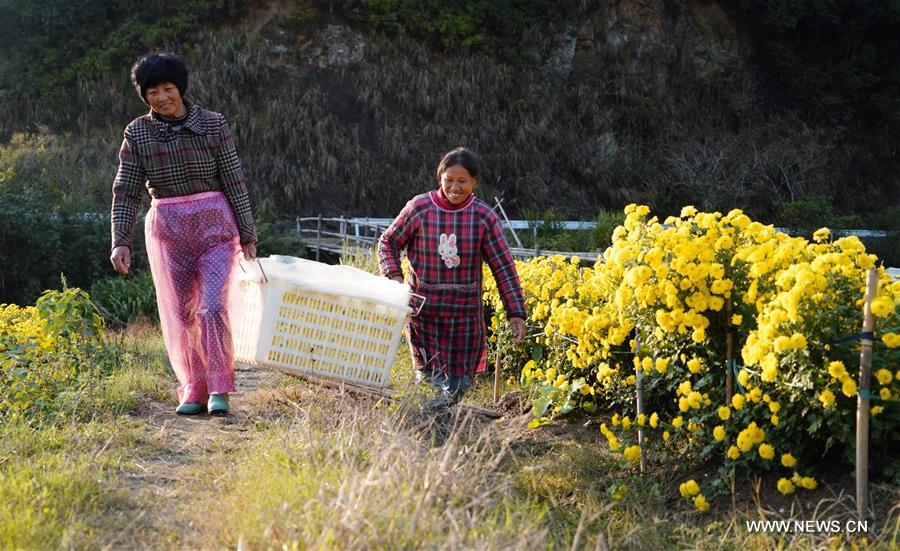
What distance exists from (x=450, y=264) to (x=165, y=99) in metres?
1.51

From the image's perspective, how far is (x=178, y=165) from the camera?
4.64 m

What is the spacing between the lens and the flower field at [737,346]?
341 cm

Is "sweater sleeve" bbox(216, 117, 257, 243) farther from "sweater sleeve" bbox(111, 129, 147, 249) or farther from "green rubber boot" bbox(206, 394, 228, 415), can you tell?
"green rubber boot" bbox(206, 394, 228, 415)

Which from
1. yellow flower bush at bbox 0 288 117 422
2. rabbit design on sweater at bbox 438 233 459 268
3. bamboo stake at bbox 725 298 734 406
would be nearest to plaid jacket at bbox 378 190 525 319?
rabbit design on sweater at bbox 438 233 459 268

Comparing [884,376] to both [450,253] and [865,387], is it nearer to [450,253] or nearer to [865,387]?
[865,387]

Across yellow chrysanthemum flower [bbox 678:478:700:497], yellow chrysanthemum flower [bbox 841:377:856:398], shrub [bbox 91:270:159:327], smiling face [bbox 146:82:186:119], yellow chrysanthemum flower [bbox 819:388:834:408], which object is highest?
smiling face [bbox 146:82:186:119]

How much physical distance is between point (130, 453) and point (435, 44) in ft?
71.2

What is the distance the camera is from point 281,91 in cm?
2300

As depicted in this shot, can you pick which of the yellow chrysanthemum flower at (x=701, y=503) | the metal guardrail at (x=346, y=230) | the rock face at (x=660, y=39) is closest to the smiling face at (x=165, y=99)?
the yellow chrysanthemum flower at (x=701, y=503)

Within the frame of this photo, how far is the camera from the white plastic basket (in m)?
4.11

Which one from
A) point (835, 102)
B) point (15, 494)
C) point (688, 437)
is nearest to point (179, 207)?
point (15, 494)

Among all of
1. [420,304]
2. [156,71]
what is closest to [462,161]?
[420,304]

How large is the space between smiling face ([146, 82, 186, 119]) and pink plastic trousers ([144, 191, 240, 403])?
40cm

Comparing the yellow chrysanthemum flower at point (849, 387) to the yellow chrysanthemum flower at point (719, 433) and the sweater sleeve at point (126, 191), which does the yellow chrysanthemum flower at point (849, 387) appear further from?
the sweater sleeve at point (126, 191)
